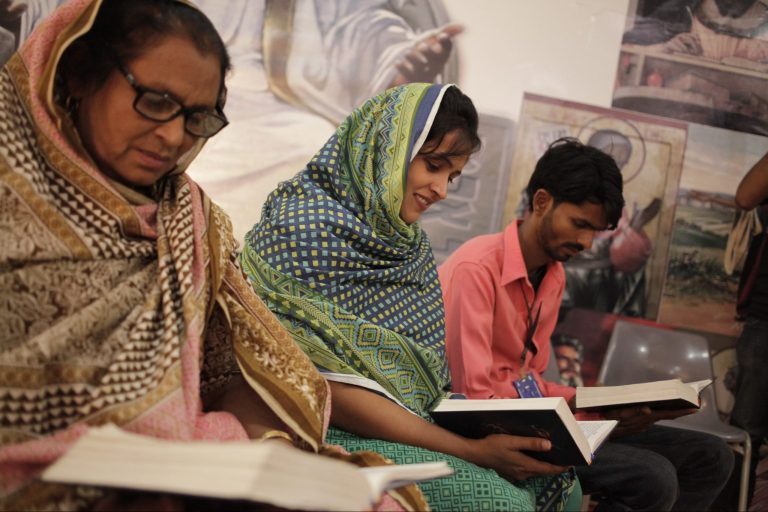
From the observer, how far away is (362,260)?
176cm

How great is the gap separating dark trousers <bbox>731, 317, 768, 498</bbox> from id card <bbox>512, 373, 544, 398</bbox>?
1687 mm

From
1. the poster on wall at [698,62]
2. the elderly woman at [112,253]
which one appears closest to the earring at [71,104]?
the elderly woman at [112,253]

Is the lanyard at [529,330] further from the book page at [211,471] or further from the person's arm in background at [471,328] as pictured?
the book page at [211,471]

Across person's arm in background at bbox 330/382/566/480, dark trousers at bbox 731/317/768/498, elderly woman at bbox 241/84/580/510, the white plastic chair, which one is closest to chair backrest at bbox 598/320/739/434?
the white plastic chair

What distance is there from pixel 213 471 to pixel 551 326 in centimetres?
189

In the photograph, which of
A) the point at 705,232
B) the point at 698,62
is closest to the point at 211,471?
the point at 705,232

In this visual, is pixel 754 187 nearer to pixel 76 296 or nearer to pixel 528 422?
pixel 528 422

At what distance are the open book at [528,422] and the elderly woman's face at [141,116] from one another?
0.78m

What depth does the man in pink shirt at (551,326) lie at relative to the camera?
7.01 ft

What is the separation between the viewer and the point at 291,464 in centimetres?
78

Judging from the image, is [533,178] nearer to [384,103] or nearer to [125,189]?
[384,103]

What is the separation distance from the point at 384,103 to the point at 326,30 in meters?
1.62

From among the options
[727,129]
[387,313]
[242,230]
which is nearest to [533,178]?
[387,313]

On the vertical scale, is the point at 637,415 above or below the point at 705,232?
below
